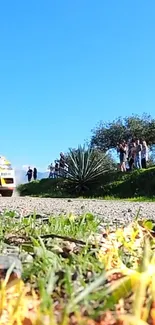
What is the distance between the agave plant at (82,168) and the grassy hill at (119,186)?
0.47m

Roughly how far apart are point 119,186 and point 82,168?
82.8 inches

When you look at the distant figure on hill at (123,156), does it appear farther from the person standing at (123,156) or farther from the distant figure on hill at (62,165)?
the distant figure on hill at (62,165)

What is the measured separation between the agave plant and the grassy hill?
0.47 metres

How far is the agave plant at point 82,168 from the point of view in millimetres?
28234

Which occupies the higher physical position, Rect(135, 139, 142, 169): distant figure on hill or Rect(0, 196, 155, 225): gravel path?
Result: Rect(135, 139, 142, 169): distant figure on hill

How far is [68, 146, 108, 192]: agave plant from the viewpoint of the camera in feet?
92.6

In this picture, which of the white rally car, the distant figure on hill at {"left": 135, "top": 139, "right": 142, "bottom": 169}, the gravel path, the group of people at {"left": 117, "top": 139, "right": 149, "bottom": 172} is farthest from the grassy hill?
the gravel path

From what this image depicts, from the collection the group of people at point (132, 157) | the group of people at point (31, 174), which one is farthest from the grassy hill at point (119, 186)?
the group of people at point (31, 174)

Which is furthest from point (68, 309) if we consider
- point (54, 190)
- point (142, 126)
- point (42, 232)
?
point (142, 126)

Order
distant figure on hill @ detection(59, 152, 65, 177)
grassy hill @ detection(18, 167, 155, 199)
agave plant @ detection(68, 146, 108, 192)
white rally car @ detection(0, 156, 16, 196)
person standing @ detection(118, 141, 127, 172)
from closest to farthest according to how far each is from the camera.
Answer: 1. white rally car @ detection(0, 156, 16, 196)
2. grassy hill @ detection(18, 167, 155, 199)
3. agave plant @ detection(68, 146, 108, 192)
4. distant figure on hill @ detection(59, 152, 65, 177)
5. person standing @ detection(118, 141, 127, 172)

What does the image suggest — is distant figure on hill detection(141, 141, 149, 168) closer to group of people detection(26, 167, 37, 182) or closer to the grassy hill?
the grassy hill

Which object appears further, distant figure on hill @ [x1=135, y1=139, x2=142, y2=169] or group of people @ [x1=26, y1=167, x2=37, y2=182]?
group of people @ [x1=26, y1=167, x2=37, y2=182]

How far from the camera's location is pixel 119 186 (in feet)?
93.6

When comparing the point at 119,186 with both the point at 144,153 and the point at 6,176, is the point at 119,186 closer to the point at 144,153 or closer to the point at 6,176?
the point at 144,153
